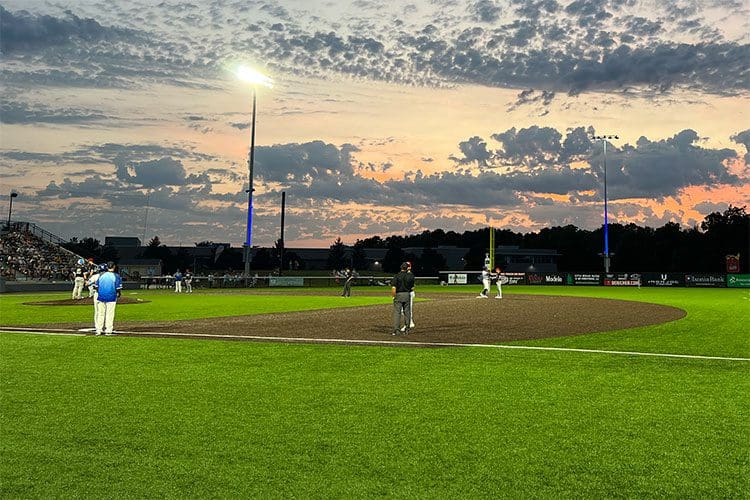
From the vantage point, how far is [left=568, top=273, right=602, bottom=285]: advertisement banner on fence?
76375 millimetres

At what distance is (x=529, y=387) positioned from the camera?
9.87 m

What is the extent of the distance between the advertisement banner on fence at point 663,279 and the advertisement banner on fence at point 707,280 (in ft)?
2.27

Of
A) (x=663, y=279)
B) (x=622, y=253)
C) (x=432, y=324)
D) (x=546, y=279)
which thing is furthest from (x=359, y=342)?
(x=622, y=253)

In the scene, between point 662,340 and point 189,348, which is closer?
point 189,348

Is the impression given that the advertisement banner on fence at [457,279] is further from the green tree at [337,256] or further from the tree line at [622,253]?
the green tree at [337,256]

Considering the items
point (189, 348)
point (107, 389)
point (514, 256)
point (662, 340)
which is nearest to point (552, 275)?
point (514, 256)

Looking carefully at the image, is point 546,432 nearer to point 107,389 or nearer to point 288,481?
point 288,481

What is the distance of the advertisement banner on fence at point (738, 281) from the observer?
66.9 meters

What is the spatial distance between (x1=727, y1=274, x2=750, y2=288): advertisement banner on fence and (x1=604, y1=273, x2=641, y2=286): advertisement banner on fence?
855 centimetres

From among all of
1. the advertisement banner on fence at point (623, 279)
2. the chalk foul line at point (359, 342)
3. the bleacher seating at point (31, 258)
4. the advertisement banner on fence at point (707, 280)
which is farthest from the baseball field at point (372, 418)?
the advertisement banner on fence at point (623, 279)

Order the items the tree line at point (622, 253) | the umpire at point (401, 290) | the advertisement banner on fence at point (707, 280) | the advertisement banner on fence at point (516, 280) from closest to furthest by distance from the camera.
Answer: the umpire at point (401, 290), the advertisement banner on fence at point (707, 280), the advertisement banner on fence at point (516, 280), the tree line at point (622, 253)

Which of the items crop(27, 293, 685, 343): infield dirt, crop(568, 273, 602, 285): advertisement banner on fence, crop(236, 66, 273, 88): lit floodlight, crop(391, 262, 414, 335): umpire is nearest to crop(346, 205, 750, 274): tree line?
crop(568, 273, 602, 285): advertisement banner on fence

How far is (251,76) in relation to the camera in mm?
57156

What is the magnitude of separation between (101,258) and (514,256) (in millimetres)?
76939
